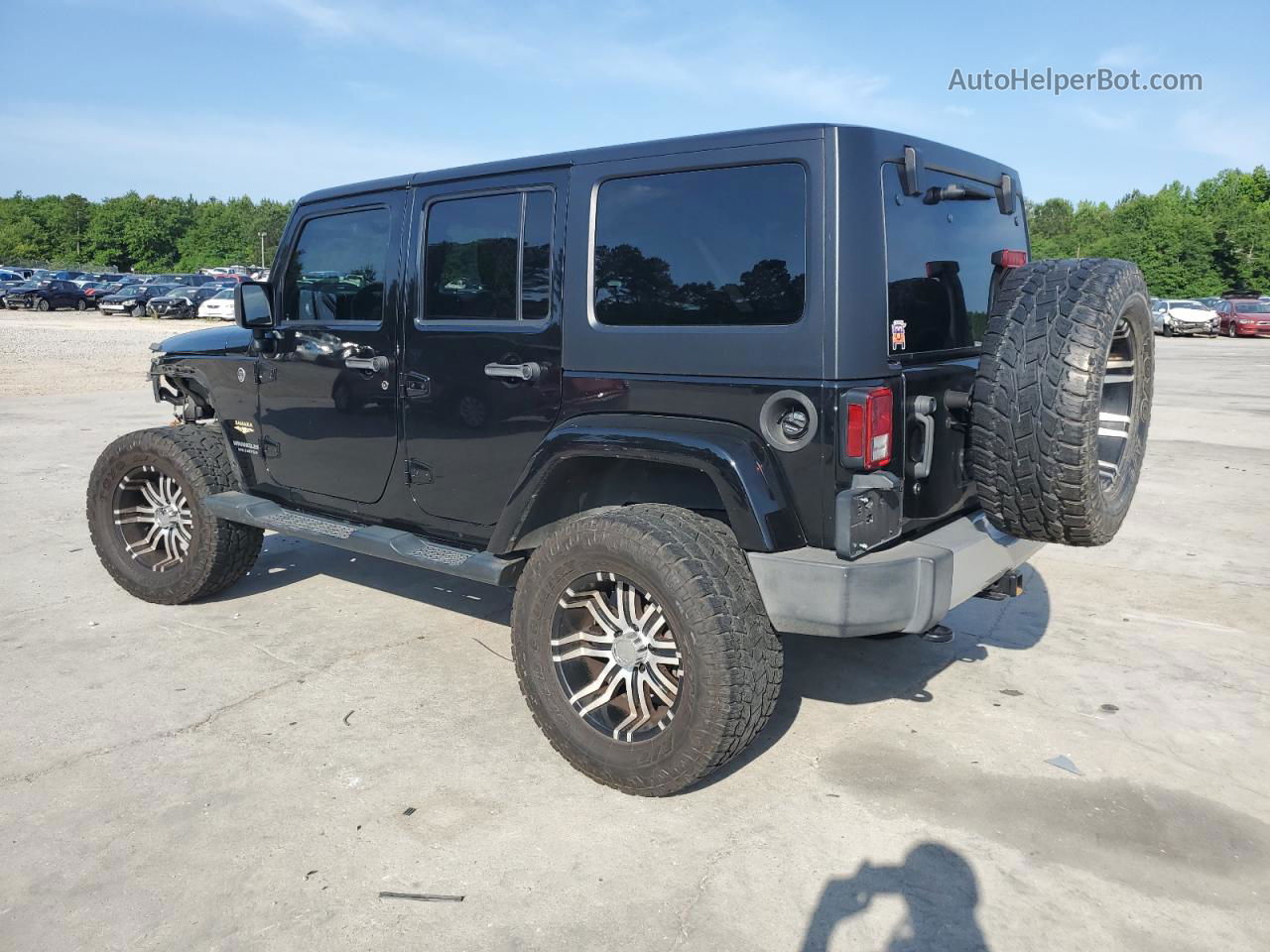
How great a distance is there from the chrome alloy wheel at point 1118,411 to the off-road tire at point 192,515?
3.97 metres

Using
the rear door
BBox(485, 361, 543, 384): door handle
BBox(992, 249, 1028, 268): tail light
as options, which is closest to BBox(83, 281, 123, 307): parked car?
BBox(485, 361, 543, 384): door handle

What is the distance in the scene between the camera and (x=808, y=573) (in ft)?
9.85

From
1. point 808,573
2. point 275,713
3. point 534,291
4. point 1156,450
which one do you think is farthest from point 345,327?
point 1156,450

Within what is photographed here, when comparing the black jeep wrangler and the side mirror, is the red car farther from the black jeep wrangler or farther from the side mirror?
the side mirror

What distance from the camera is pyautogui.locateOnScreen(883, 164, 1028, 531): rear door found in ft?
10.4

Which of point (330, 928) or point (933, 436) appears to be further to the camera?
point (933, 436)

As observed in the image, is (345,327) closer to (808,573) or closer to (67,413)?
(808,573)

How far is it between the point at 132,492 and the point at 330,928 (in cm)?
349

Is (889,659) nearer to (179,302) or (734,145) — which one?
(734,145)

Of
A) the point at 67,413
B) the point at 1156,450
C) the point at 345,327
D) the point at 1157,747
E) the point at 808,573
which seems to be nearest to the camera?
the point at 808,573

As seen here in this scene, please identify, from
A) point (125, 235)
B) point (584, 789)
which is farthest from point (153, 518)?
point (125, 235)

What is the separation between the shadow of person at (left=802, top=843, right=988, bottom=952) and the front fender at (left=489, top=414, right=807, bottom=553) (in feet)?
3.26

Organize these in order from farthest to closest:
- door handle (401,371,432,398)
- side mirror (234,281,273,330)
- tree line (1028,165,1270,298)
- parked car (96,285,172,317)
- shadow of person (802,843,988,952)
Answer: tree line (1028,165,1270,298), parked car (96,285,172,317), side mirror (234,281,273,330), door handle (401,371,432,398), shadow of person (802,843,988,952)

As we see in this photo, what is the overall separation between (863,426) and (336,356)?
8.22 feet
